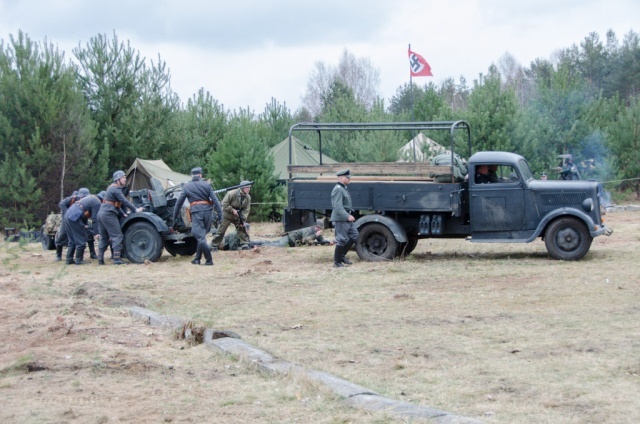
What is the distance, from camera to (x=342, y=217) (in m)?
14.2

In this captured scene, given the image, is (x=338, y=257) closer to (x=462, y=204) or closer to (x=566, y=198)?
(x=462, y=204)

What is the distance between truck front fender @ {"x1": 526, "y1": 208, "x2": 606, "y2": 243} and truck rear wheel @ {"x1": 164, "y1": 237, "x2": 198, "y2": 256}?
6.39 meters

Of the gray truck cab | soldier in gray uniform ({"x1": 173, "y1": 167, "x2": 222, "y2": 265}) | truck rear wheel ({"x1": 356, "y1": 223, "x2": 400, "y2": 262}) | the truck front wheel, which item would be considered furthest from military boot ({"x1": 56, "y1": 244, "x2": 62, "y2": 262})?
the truck front wheel

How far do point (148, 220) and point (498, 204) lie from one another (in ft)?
19.9

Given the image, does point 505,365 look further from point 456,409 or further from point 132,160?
point 132,160

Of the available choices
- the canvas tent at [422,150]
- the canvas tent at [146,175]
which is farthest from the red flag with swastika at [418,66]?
the canvas tent at [146,175]

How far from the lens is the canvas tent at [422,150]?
83.7 feet

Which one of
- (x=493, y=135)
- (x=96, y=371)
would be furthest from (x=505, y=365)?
(x=493, y=135)

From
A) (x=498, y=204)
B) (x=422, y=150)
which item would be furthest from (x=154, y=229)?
(x=422, y=150)

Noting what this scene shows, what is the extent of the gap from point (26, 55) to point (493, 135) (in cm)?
1332

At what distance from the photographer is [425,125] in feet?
50.1

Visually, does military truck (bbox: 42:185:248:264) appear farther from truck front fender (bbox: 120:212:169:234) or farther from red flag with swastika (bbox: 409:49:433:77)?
red flag with swastika (bbox: 409:49:433:77)

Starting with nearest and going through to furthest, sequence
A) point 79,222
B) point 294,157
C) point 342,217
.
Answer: point 342,217 < point 79,222 < point 294,157

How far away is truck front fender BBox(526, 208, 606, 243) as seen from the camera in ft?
46.6
